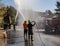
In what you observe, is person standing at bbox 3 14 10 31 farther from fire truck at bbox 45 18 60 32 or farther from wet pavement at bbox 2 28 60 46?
wet pavement at bbox 2 28 60 46

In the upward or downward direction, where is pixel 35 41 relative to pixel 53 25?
downward

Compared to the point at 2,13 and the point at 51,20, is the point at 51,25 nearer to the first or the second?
the point at 51,20

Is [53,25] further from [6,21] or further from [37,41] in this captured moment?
[37,41]

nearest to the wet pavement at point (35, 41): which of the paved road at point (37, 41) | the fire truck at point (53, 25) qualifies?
the paved road at point (37, 41)

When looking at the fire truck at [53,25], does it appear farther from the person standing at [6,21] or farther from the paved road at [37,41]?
the paved road at [37,41]

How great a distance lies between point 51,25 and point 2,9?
33.8 feet

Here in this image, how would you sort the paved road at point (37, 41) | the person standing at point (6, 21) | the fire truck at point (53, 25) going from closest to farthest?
the paved road at point (37, 41) → the fire truck at point (53, 25) → the person standing at point (6, 21)

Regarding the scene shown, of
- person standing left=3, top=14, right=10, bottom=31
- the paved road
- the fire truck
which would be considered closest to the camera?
the paved road

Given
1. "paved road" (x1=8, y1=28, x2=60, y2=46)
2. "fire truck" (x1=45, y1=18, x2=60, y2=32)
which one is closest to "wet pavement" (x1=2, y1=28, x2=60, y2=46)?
"paved road" (x1=8, y1=28, x2=60, y2=46)

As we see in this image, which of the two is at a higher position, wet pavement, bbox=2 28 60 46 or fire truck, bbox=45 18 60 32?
fire truck, bbox=45 18 60 32

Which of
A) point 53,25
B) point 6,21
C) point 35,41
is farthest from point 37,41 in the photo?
point 6,21

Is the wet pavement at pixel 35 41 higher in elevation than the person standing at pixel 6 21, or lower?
lower

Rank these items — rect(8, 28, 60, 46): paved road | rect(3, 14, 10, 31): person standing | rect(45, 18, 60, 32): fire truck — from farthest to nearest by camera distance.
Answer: rect(3, 14, 10, 31): person standing
rect(45, 18, 60, 32): fire truck
rect(8, 28, 60, 46): paved road

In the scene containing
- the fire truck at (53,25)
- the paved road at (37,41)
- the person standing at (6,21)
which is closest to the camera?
the paved road at (37,41)
